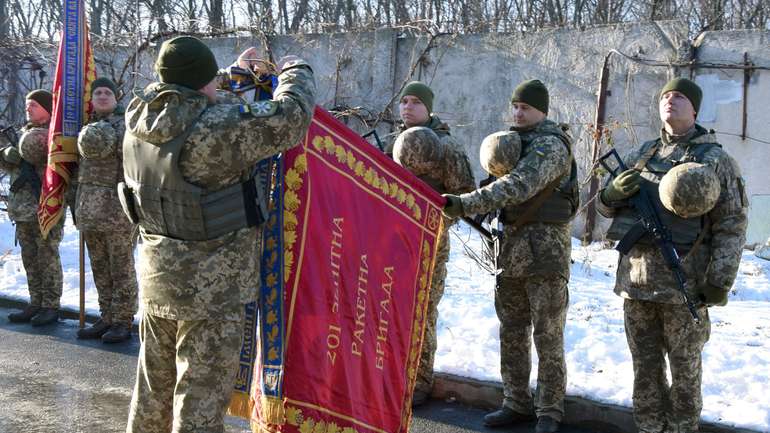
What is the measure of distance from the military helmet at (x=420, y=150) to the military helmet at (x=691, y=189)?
1460 millimetres

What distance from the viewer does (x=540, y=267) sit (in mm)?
4293

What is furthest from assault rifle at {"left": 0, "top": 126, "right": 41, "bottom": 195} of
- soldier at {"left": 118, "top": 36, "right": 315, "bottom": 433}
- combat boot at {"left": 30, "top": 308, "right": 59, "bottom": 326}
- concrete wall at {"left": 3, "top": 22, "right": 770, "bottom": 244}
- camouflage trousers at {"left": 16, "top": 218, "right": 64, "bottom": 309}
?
soldier at {"left": 118, "top": 36, "right": 315, "bottom": 433}

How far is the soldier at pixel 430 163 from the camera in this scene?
183 inches

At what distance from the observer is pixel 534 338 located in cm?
444

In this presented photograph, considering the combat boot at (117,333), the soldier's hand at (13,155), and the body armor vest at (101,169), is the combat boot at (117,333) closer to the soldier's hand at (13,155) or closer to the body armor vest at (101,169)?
the body armor vest at (101,169)

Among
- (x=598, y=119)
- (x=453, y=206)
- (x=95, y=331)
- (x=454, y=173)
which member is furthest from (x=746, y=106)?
(x=95, y=331)

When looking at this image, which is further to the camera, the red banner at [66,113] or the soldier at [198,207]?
the red banner at [66,113]

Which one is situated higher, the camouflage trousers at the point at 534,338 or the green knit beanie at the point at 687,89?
the green knit beanie at the point at 687,89

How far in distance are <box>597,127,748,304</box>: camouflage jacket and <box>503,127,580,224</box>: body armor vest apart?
52 centimetres

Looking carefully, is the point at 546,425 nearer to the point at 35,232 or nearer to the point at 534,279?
the point at 534,279

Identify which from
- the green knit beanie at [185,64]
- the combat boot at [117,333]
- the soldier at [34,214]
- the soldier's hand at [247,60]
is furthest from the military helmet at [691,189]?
the soldier at [34,214]

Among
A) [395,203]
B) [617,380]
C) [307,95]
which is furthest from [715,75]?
[307,95]

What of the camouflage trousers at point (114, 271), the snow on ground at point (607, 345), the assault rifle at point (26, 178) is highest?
the assault rifle at point (26, 178)

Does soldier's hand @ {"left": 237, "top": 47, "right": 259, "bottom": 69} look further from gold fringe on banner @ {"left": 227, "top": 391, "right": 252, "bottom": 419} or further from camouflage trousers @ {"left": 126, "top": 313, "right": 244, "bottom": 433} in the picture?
gold fringe on banner @ {"left": 227, "top": 391, "right": 252, "bottom": 419}
